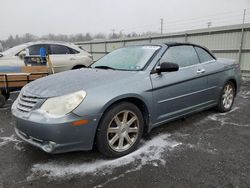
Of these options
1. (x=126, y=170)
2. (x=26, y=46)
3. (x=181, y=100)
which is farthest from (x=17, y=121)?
(x=26, y=46)

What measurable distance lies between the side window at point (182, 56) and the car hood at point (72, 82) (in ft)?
2.69

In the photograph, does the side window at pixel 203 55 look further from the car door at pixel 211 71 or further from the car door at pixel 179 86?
the car door at pixel 179 86

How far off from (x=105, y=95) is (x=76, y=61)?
19.9 feet

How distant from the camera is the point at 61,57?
822 centimetres

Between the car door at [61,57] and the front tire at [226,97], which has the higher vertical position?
the car door at [61,57]

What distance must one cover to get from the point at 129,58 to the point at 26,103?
5.80 ft

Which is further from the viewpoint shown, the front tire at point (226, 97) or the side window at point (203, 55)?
the front tire at point (226, 97)

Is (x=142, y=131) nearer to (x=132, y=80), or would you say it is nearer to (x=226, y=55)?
(x=132, y=80)

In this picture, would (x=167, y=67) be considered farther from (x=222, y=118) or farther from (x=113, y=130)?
(x=222, y=118)

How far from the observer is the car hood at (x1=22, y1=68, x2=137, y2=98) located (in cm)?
280

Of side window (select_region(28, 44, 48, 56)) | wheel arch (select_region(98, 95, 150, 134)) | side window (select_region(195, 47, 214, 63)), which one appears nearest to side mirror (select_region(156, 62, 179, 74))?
wheel arch (select_region(98, 95, 150, 134))

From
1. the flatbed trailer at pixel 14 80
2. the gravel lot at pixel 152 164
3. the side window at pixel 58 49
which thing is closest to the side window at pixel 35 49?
the side window at pixel 58 49

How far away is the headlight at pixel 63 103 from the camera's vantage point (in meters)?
2.59

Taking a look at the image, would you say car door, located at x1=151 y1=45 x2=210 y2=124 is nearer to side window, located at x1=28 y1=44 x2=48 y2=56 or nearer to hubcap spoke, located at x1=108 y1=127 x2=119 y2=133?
hubcap spoke, located at x1=108 y1=127 x2=119 y2=133
